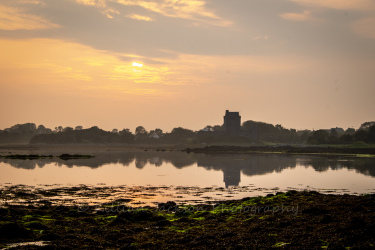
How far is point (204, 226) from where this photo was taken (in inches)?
831

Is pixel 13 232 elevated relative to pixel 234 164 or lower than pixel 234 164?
elevated

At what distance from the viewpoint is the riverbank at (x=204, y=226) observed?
1662cm

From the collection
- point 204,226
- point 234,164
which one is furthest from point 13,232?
point 234,164

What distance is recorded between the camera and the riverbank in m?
16.6

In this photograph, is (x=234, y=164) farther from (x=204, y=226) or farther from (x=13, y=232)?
(x=13, y=232)

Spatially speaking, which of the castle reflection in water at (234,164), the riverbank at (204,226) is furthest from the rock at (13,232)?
the castle reflection in water at (234,164)

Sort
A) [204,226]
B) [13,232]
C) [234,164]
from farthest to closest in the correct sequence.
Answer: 1. [234,164]
2. [204,226]
3. [13,232]

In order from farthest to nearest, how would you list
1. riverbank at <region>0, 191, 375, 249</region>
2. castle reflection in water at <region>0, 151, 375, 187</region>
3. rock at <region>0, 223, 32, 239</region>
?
1. castle reflection in water at <region>0, 151, 375, 187</region>
2. rock at <region>0, 223, 32, 239</region>
3. riverbank at <region>0, 191, 375, 249</region>

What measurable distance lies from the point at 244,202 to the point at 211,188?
40.4 feet

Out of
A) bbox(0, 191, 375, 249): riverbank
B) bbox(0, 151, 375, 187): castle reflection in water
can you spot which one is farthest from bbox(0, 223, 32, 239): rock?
bbox(0, 151, 375, 187): castle reflection in water

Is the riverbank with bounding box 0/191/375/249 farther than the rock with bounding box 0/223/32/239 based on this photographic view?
No

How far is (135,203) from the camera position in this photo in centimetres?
3002

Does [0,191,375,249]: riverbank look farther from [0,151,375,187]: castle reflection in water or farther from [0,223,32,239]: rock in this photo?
[0,151,375,187]: castle reflection in water

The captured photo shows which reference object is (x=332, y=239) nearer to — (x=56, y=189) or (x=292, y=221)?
(x=292, y=221)
